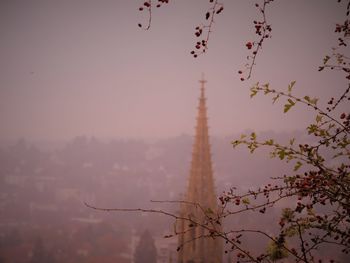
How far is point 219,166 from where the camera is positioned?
56969mm

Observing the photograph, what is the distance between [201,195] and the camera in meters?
15.6

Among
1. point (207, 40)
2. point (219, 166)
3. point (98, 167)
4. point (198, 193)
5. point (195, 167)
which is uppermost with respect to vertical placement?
point (98, 167)

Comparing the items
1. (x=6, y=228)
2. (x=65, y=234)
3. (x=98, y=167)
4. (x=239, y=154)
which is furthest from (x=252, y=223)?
(x=98, y=167)

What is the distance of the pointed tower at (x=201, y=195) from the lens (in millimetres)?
14922

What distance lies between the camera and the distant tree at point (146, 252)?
108ft

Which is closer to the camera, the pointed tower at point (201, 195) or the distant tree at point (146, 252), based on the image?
the pointed tower at point (201, 195)

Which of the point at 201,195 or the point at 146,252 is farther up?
the point at 201,195

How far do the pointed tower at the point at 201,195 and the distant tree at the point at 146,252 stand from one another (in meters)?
19.0

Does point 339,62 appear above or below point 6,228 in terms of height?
below

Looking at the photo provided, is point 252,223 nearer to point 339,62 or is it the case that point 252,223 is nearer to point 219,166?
point 219,166

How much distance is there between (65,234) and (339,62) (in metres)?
46.2

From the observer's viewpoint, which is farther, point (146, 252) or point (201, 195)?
point (146, 252)

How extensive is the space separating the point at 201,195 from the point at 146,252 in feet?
70.4

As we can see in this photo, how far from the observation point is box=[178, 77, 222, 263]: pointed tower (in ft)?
49.0
